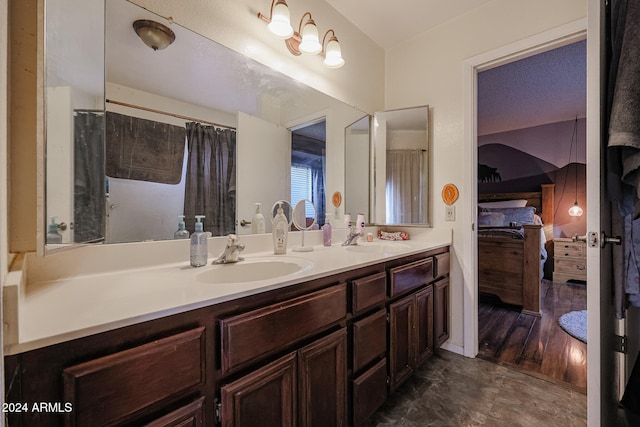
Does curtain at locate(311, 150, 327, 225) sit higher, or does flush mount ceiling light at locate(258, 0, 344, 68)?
flush mount ceiling light at locate(258, 0, 344, 68)

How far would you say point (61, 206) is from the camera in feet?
2.61

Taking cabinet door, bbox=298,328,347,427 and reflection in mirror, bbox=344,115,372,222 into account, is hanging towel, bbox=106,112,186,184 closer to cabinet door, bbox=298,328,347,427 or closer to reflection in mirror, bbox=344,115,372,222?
cabinet door, bbox=298,328,347,427

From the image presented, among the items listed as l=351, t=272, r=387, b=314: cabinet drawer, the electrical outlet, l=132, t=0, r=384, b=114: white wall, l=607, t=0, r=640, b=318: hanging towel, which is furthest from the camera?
the electrical outlet

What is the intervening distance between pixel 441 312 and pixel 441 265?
1.07 feet

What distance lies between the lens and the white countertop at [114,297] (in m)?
0.52

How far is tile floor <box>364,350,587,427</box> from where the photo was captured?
1.36 metres

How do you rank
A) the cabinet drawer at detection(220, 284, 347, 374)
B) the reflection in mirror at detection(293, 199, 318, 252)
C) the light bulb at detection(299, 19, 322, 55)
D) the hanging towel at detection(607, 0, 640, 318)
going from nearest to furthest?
the cabinet drawer at detection(220, 284, 347, 374)
the hanging towel at detection(607, 0, 640, 318)
the light bulb at detection(299, 19, 322, 55)
the reflection in mirror at detection(293, 199, 318, 252)

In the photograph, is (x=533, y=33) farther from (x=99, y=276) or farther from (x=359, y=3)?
(x=99, y=276)

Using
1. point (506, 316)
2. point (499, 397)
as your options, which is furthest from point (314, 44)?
point (506, 316)

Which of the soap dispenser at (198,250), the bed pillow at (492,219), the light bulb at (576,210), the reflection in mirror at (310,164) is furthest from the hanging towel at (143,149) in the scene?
the light bulb at (576,210)

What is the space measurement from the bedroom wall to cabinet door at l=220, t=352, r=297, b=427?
502 cm

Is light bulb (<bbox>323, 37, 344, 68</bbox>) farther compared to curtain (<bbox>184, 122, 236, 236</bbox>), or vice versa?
light bulb (<bbox>323, 37, 344, 68</bbox>)

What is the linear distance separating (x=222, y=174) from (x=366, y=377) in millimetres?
1172

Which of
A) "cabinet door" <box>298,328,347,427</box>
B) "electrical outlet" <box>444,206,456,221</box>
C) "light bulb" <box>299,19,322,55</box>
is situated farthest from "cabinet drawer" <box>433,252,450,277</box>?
"light bulb" <box>299,19,322,55</box>
